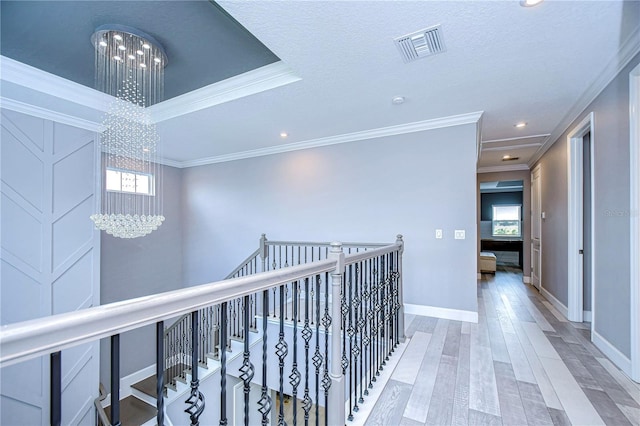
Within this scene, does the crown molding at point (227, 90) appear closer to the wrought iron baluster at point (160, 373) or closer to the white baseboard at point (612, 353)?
the wrought iron baluster at point (160, 373)

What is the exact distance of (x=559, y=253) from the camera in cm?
416

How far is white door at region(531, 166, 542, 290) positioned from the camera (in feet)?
17.7

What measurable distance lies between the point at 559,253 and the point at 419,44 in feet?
12.9

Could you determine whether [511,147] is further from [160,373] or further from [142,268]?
[142,268]

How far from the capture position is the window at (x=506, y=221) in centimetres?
1017

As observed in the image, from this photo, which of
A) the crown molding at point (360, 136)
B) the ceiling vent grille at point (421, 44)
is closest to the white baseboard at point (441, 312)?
the crown molding at point (360, 136)

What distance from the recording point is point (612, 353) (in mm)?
2494

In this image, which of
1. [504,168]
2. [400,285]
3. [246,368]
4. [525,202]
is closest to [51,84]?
[246,368]

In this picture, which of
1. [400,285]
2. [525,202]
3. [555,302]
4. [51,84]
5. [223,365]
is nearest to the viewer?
[223,365]

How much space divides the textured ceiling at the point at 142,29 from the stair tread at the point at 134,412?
16.2ft

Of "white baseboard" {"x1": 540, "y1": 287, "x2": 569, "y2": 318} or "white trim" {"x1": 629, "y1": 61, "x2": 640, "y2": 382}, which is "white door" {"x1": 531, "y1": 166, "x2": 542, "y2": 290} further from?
"white trim" {"x1": 629, "y1": 61, "x2": 640, "y2": 382}

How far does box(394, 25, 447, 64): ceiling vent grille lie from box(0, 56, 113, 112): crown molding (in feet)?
11.6

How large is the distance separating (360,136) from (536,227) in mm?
4297

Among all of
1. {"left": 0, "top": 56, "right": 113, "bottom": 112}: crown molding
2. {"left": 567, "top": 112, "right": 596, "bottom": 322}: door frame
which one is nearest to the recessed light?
{"left": 567, "top": 112, "right": 596, "bottom": 322}: door frame
